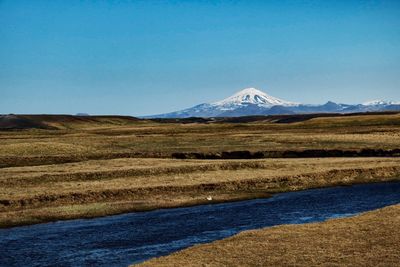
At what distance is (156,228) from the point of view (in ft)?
114

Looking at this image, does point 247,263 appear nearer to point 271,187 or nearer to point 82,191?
point 82,191

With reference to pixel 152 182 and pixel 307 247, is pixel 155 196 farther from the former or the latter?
pixel 307 247

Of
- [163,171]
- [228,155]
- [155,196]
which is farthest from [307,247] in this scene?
[228,155]

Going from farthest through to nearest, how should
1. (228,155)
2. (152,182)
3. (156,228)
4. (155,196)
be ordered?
(228,155) < (152,182) < (155,196) < (156,228)

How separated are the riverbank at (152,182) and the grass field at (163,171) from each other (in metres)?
0.08

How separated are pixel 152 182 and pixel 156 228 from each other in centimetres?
1576

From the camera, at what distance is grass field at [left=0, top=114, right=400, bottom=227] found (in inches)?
1677

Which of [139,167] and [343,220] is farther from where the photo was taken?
[139,167]

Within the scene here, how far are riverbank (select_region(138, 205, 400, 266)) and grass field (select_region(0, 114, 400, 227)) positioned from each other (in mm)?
14879

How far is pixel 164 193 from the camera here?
155ft

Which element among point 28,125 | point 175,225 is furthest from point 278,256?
point 28,125

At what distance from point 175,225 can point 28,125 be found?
479ft

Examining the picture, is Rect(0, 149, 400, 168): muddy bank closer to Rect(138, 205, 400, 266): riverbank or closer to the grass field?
the grass field

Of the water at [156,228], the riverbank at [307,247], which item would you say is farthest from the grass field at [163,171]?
the riverbank at [307,247]
